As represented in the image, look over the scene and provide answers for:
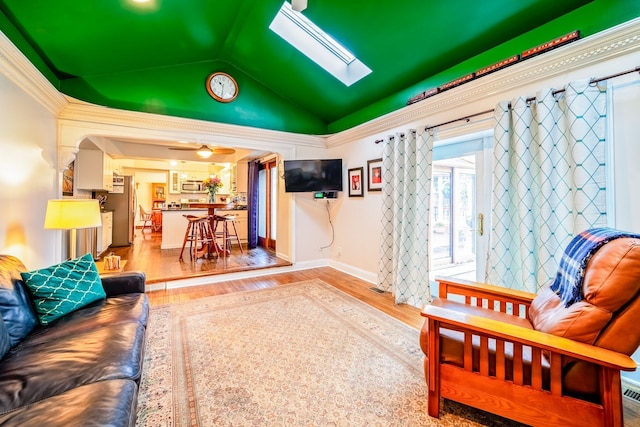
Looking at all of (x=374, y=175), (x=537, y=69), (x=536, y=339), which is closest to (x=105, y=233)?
(x=374, y=175)

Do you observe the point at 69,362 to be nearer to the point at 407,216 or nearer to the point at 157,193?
the point at 407,216

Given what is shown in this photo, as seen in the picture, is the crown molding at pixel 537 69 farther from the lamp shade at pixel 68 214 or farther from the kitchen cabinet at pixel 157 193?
the kitchen cabinet at pixel 157 193

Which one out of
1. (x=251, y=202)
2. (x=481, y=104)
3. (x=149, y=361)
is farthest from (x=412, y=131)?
(x=251, y=202)

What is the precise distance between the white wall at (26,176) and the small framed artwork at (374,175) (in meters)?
3.67

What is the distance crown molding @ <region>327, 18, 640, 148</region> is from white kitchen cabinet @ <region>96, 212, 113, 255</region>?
19.1ft

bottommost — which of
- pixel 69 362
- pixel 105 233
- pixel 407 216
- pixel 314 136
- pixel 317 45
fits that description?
pixel 69 362

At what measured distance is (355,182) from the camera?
4.24m

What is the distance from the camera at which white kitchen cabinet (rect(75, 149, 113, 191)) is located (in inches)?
188

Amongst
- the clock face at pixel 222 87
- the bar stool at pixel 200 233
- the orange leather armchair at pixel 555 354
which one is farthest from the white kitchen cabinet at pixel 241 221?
the orange leather armchair at pixel 555 354

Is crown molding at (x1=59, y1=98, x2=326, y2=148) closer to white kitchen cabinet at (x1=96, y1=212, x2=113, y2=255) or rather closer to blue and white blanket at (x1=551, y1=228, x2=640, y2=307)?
white kitchen cabinet at (x1=96, y1=212, x2=113, y2=255)

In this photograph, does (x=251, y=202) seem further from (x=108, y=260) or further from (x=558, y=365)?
(x=558, y=365)

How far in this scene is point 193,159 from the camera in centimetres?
680

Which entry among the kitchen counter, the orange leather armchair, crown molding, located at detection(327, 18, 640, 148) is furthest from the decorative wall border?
the kitchen counter

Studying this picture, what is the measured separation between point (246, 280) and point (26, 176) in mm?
2625
